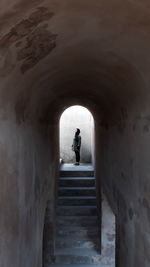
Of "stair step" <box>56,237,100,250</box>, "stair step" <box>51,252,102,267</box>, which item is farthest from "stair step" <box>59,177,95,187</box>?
"stair step" <box>51,252,102,267</box>

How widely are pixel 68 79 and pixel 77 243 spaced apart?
4.68m

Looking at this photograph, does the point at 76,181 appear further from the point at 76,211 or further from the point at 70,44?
the point at 70,44

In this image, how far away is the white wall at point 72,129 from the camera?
32.7 feet

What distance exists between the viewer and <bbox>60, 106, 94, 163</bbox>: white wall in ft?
32.7

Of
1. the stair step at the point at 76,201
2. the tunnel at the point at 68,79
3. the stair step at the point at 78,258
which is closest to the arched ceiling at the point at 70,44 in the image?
the tunnel at the point at 68,79

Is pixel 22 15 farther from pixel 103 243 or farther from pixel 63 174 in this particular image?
pixel 63 174

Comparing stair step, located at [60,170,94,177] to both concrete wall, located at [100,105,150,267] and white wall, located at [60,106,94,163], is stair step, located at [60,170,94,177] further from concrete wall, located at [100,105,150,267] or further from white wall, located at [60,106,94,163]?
concrete wall, located at [100,105,150,267]

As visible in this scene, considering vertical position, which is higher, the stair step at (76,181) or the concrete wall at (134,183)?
A: the concrete wall at (134,183)

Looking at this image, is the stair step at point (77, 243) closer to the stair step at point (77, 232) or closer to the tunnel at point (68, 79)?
the stair step at point (77, 232)

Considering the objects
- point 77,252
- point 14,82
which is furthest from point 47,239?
point 14,82

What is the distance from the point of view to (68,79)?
9.21 feet

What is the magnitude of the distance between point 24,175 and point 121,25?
57.8 inches

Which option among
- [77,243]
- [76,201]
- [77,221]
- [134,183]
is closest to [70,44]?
[134,183]

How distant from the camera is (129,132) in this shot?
2.54 m
